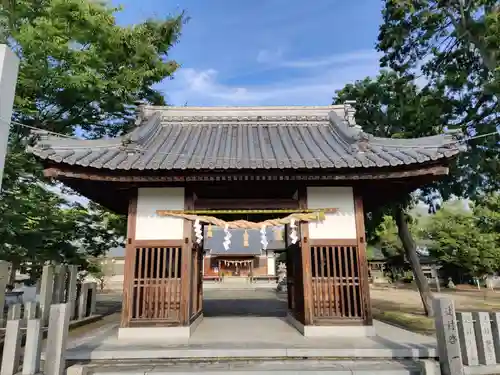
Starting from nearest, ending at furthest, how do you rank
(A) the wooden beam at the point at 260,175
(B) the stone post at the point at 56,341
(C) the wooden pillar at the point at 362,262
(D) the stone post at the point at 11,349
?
1. (D) the stone post at the point at 11,349
2. (B) the stone post at the point at 56,341
3. (A) the wooden beam at the point at 260,175
4. (C) the wooden pillar at the point at 362,262

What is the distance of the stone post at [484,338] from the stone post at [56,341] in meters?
6.79

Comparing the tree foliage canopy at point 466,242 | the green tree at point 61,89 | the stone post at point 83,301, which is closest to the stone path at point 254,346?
the stone post at point 83,301

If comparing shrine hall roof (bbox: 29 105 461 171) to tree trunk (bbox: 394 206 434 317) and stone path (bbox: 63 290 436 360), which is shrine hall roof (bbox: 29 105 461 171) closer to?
stone path (bbox: 63 290 436 360)

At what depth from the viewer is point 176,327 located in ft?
23.2

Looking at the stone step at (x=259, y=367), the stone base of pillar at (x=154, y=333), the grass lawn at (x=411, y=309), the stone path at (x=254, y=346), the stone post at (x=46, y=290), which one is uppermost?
the stone post at (x=46, y=290)

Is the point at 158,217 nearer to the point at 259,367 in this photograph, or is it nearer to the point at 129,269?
the point at 129,269

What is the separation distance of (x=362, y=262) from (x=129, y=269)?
207 inches

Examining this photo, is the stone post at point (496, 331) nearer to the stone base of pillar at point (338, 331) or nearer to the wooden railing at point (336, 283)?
the stone base of pillar at point (338, 331)

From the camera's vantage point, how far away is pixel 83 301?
10367 millimetres

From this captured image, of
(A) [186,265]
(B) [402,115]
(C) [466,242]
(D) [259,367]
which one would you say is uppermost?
(B) [402,115]

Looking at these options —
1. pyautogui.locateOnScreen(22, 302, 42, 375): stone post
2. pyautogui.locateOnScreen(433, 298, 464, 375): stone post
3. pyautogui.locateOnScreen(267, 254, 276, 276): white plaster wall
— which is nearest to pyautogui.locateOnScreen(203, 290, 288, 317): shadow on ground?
pyautogui.locateOnScreen(433, 298, 464, 375): stone post

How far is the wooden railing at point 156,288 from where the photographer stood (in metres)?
7.23

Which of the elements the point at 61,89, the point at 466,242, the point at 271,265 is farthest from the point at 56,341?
the point at 271,265

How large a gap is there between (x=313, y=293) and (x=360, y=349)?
1.63m
